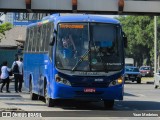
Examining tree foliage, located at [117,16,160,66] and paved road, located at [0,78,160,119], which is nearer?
paved road, located at [0,78,160,119]

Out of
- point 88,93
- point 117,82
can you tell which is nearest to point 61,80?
point 88,93

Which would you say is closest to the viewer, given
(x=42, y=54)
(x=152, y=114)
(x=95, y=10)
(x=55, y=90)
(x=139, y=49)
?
(x=152, y=114)

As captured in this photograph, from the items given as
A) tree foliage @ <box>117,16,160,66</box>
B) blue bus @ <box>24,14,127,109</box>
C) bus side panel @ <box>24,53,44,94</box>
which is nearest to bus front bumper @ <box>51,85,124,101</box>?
blue bus @ <box>24,14,127,109</box>

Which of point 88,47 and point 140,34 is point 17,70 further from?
point 140,34

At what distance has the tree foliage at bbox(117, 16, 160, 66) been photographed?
9362 centimetres

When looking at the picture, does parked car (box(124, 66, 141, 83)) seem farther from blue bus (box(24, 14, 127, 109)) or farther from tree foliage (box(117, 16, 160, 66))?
tree foliage (box(117, 16, 160, 66))

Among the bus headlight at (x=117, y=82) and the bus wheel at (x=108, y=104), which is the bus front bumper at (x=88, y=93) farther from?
the bus wheel at (x=108, y=104)

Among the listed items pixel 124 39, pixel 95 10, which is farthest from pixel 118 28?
pixel 95 10

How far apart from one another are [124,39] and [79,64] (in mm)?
1934

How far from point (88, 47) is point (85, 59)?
44 centimetres

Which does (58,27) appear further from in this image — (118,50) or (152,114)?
(152,114)

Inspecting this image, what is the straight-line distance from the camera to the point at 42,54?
→ 72.1 feet

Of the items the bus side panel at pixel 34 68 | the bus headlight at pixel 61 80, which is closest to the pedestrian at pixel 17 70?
the bus side panel at pixel 34 68

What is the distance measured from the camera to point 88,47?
19469mm
